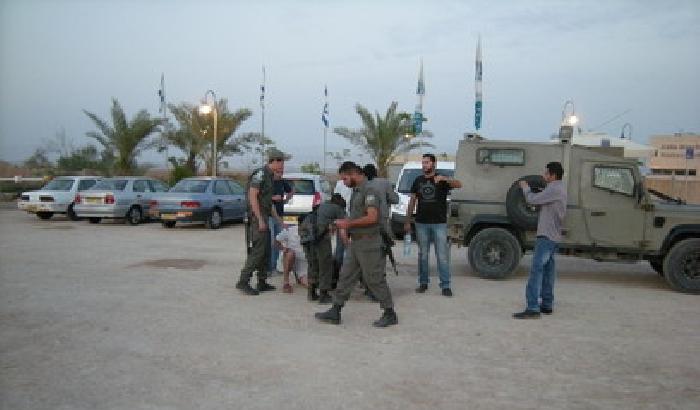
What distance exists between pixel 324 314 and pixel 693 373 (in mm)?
3504

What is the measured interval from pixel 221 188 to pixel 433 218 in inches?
419

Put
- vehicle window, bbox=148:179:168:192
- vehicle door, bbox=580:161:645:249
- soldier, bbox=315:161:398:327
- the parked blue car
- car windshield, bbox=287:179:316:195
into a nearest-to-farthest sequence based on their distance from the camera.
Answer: soldier, bbox=315:161:398:327 → vehicle door, bbox=580:161:645:249 → car windshield, bbox=287:179:316:195 → the parked blue car → vehicle window, bbox=148:179:168:192

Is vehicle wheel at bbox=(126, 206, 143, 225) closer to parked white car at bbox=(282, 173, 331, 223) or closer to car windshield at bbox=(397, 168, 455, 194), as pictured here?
parked white car at bbox=(282, 173, 331, 223)

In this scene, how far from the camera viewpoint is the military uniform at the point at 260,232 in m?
7.61

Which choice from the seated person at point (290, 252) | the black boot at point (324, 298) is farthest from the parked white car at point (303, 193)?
the black boot at point (324, 298)

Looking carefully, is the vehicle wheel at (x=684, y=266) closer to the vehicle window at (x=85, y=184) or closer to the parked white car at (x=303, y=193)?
the parked white car at (x=303, y=193)

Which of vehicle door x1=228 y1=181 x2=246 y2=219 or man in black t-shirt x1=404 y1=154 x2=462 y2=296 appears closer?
man in black t-shirt x1=404 y1=154 x2=462 y2=296

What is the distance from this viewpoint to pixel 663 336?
6199 mm

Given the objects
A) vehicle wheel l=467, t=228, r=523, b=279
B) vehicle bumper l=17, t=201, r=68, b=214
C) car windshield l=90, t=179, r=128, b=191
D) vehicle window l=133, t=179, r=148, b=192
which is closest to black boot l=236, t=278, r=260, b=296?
vehicle wheel l=467, t=228, r=523, b=279

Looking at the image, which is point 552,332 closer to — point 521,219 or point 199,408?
point 521,219

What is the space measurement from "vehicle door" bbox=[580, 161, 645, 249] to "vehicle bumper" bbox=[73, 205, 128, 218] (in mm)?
13180

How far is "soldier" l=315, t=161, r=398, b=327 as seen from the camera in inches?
247

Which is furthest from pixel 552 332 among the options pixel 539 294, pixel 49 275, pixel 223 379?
pixel 49 275

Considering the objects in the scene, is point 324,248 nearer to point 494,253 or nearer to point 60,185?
point 494,253
